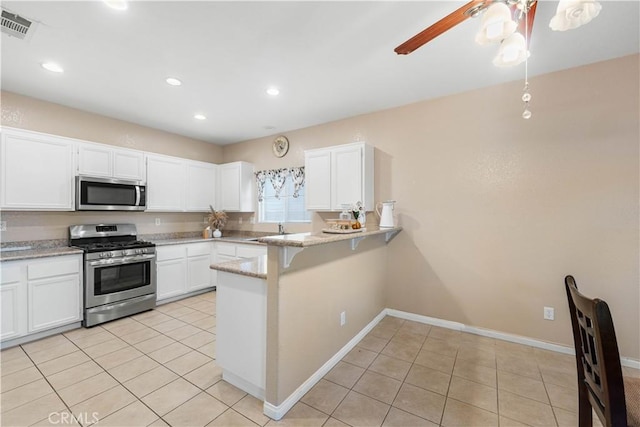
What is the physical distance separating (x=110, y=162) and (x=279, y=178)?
7.86 feet

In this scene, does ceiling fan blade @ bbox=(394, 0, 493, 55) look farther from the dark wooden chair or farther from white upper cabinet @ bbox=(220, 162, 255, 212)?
white upper cabinet @ bbox=(220, 162, 255, 212)

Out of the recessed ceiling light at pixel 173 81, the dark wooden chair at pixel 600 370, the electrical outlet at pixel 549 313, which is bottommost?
the electrical outlet at pixel 549 313

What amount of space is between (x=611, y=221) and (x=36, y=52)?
530 cm

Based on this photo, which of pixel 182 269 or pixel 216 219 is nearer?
pixel 182 269

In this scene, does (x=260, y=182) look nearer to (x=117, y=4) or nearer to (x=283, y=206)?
(x=283, y=206)

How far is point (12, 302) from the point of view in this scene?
2.65 meters

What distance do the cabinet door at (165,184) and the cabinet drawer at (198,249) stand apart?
2.26 ft

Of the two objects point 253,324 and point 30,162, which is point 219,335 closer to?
point 253,324

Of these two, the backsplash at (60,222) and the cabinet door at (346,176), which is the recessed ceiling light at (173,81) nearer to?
the cabinet door at (346,176)

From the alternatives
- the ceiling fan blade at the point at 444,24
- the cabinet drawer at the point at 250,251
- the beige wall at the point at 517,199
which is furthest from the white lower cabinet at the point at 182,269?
the ceiling fan blade at the point at 444,24

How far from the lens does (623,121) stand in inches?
94.0

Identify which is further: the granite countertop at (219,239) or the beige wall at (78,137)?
the granite countertop at (219,239)

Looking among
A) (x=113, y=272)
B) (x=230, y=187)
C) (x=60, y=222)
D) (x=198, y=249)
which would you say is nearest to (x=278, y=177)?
(x=230, y=187)

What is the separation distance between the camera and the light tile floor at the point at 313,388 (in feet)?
5.86
